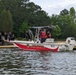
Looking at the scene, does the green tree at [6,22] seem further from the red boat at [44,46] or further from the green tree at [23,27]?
the red boat at [44,46]

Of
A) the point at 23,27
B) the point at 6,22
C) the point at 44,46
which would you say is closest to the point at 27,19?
the point at 23,27

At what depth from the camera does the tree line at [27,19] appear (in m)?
79.4

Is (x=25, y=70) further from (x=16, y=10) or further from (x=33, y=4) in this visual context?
(x=33, y=4)

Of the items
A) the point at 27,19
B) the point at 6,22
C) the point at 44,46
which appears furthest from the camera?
the point at 27,19

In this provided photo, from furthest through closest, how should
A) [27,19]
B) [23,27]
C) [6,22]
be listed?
[27,19]
[23,27]
[6,22]

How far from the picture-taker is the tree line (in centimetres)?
7941

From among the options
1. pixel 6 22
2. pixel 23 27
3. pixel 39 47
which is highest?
pixel 6 22

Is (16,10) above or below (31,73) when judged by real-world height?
above

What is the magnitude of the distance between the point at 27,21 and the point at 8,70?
70570mm

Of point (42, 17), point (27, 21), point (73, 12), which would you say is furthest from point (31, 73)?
point (73, 12)

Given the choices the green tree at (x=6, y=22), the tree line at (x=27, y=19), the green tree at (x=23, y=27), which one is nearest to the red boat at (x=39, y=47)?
the green tree at (x=6, y=22)

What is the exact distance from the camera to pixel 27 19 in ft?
284

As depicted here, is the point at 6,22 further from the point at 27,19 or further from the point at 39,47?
the point at 39,47

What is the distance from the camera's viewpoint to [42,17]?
91438 mm
